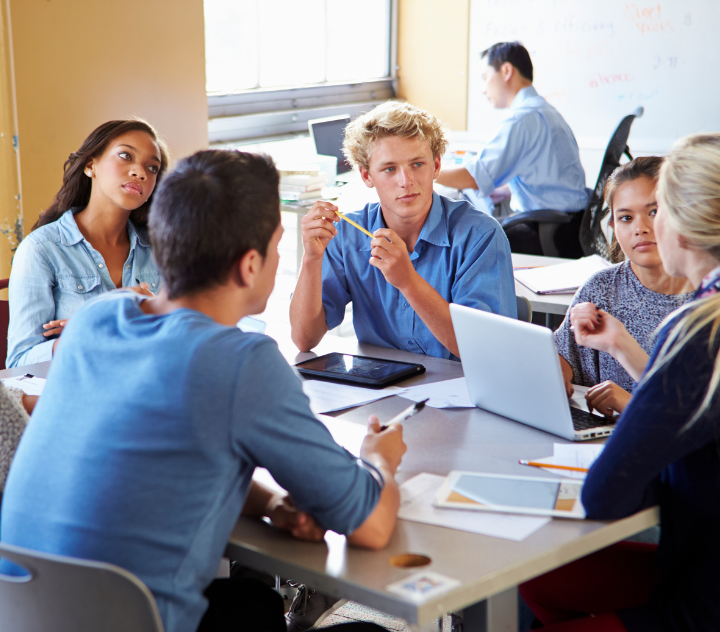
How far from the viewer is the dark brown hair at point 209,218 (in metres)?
1.07

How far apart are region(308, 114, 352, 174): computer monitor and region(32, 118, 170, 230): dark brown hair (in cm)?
231

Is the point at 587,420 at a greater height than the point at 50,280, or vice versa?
the point at 50,280

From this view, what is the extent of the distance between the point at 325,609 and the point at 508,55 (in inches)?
134

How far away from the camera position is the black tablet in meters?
1.83

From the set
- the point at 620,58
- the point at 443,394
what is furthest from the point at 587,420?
the point at 620,58

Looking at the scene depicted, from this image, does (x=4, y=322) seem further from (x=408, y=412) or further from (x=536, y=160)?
(x=536, y=160)

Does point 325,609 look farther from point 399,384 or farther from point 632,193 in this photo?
point 632,193

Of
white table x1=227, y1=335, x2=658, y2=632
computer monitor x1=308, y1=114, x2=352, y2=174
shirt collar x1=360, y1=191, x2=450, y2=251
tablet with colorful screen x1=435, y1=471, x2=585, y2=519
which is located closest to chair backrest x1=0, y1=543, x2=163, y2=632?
white table x1=227, y1=335, x2=658, y2=632

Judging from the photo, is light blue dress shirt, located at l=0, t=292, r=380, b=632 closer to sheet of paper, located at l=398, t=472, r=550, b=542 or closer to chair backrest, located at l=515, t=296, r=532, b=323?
sheet of paper, located at l=398, t=472, r=550, b=542

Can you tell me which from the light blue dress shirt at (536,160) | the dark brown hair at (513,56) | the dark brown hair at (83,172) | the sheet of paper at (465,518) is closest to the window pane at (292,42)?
the dark brown hair at (513,56)

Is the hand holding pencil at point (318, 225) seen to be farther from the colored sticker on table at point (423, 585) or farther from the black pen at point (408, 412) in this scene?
the colored sticker on table at point (423, 585)

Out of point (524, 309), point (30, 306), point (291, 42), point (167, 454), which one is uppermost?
point (291, 42)

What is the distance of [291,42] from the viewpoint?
18.0 ft

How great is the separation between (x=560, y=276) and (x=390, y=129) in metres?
1.00
